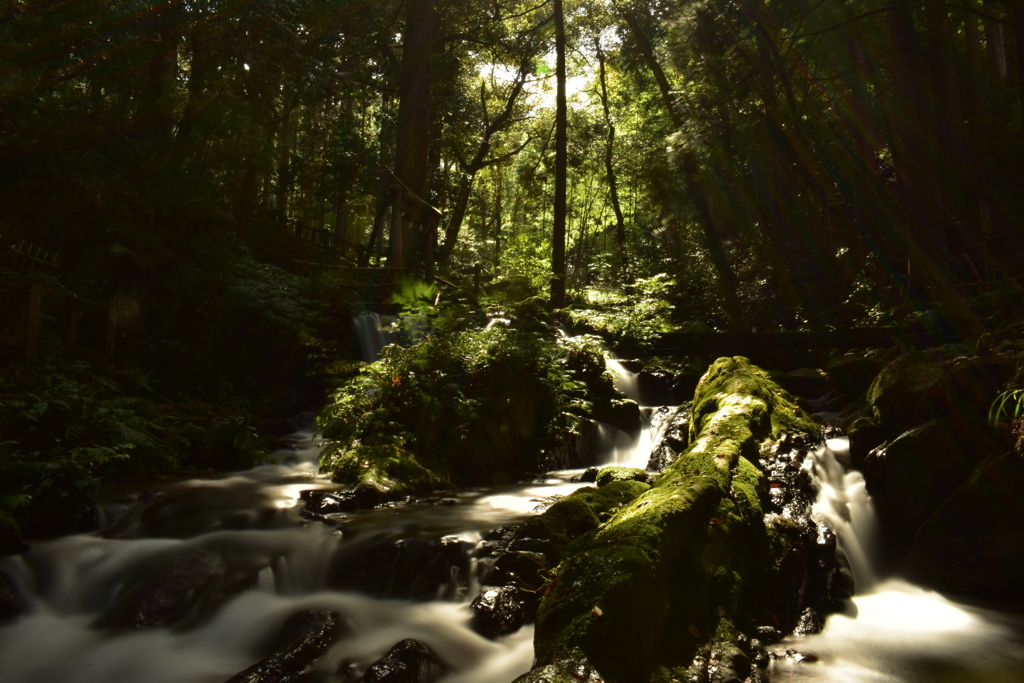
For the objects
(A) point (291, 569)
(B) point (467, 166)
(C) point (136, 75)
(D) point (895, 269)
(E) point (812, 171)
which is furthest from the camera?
(B) point (467, 166)

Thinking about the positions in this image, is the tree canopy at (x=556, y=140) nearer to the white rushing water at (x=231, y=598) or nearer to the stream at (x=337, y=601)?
the stream at (x=337, y=601)

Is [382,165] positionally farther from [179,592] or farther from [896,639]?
[896,639]

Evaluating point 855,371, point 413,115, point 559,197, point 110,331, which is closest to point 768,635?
point 855,371

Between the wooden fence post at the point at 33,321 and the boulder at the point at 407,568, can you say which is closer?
the boulder at the point at 407,568

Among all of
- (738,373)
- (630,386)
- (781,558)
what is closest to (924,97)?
(738,373)

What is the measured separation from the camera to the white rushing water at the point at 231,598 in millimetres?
4352

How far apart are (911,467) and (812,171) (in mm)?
16560

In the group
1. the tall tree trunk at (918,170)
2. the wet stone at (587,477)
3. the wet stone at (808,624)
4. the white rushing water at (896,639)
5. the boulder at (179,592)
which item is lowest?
the white rushing water at (896,639)

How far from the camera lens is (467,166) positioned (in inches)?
1162

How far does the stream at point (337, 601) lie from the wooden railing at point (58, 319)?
4429 millimetres

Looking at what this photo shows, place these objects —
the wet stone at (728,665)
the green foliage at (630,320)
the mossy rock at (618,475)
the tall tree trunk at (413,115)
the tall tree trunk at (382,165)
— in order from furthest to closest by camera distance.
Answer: the tall tree trunk at (382,165) < the green foliage at (630,320) < the tall tree trunk at (413,115) < the mossy rock at (618,475) < the wet stone at (728,665)

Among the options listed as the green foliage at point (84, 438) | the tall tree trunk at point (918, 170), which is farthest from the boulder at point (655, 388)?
the green foliage at point (84, 438)

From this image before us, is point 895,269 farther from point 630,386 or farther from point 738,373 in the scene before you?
Result: point 738,373

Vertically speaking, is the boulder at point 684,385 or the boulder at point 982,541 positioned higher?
the boulder at point 684,385
